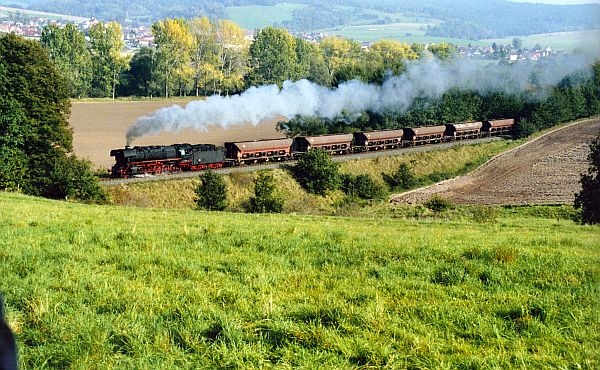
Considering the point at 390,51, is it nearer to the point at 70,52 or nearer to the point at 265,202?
the point at 70,52

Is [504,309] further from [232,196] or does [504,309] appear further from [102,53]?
[102,53]

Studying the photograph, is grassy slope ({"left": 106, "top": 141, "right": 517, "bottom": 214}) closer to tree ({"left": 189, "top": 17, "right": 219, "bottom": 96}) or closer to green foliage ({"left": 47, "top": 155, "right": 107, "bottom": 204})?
green foliage ({"left": 47, "top": 155, "right": 107, "bottom": 204})

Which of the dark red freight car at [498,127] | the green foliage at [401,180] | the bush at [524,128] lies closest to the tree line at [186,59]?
the dark red freight car at [498,127]

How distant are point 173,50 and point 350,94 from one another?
1629 inches

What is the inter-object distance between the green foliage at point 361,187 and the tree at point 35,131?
2417cm

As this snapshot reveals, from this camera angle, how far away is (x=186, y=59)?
99.4 m

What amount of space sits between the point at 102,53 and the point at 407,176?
62.3 m


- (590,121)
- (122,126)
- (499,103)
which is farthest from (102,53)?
(590,121)

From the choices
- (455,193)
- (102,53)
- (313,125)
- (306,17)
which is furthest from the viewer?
(306,17)

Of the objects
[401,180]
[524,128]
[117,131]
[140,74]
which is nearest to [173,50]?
[140,74]

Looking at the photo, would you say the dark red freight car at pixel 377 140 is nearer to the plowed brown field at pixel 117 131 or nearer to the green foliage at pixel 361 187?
the green foliage at pixel 361 187

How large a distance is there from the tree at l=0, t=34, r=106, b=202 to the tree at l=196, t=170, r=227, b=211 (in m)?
6.91

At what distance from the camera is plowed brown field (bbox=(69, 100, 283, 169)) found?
71.0 metres

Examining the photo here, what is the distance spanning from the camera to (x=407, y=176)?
59.9 meters
